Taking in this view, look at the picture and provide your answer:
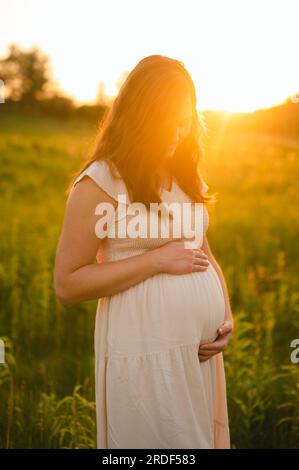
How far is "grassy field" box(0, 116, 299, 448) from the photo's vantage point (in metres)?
2.94

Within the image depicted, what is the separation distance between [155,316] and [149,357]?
0.14 metres

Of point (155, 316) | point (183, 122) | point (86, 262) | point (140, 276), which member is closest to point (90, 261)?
point (86, 262)

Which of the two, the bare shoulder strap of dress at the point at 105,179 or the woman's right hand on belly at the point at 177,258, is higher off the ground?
the bare shoulder strap of dress at the point at 105,179

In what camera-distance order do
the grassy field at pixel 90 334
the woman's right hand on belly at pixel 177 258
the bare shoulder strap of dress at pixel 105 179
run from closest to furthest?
the bare shoulder strap of dress at pixel 105 179, the woman's right hand on belly at pixel 177 258, the grassy field at pixel 90 334

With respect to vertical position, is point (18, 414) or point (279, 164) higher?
point (279, 164)

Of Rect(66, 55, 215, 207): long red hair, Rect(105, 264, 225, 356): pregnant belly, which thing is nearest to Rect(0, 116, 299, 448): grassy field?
Rect(66, 55, 215, 207): long red hair

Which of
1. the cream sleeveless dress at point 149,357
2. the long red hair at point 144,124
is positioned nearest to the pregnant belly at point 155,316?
the cream sleeveless dress at point 149,357

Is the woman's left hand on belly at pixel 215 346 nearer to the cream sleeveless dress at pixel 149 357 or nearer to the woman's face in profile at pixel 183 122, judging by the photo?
the cream sleeveless dress at pixel 149 357

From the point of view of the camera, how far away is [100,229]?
197 cm

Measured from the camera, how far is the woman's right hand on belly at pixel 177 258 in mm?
2023
